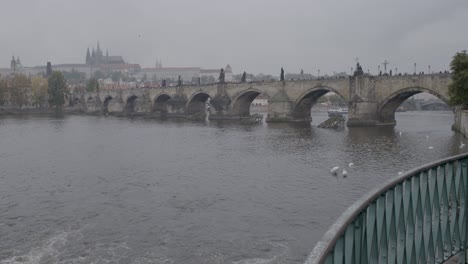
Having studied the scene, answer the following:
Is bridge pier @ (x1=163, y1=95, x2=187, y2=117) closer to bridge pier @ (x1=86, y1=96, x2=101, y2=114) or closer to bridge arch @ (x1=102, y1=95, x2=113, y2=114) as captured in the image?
bridge arch @ (x1=102, y1=95, x2=113, y2=114)

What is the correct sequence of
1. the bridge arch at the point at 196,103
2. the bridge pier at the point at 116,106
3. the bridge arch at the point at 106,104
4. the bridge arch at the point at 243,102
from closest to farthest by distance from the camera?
1. the bridge arch at the point at 243,102
2. the bridge arch at the point at 196,103
3. the bridge pier at the point at 116,106
4. the bridge arch at the point at 106,104

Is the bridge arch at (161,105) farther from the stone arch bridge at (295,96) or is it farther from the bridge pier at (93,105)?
the bridge pier at (93,105)

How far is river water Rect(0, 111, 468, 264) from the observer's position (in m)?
11.9

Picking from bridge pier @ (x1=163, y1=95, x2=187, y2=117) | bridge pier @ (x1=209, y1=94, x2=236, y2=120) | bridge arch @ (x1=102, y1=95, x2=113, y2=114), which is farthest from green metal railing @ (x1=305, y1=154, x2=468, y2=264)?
bridge arch @ (x1=102, y1=95, x2=113, y2=114)

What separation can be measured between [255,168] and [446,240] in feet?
60.6

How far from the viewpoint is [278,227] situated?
1359cm

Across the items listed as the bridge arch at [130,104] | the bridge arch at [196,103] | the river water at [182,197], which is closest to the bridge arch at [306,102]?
the bridge arch at [196,103]

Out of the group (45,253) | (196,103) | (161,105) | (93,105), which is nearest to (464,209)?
(45,253)

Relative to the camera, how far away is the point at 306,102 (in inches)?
2373

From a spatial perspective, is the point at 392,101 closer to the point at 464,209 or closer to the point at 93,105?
the point at 464,209

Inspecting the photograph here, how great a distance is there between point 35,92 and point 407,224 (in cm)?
10721

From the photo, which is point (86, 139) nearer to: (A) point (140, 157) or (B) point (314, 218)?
(A) point (140, 157)

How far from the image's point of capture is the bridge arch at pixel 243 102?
67188mm

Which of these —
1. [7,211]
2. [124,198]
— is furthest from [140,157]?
[7,211]
